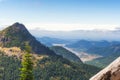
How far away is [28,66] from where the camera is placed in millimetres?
65438

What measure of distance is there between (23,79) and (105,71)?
39.5m

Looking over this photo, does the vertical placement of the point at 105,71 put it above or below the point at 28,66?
above

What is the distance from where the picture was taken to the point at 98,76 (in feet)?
89.4

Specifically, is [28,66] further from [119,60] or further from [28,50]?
[119,60]

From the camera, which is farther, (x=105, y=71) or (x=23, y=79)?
(x=23, y=79)

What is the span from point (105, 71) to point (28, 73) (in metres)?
38.6

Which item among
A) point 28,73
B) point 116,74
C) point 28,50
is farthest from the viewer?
point 28,50

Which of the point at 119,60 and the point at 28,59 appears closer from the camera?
the point at 119,60

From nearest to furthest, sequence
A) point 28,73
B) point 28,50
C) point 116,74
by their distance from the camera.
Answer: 1. point 116,74
2. point 28,73
3. point 28,50

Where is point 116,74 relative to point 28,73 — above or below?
above

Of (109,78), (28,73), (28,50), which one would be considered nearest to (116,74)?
(109,78)

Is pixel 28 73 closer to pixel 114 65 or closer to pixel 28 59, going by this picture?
pixel 28 59

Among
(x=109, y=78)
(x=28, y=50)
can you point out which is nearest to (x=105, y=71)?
(x=109, y=78)

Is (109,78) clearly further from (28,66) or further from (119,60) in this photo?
(28,66)
